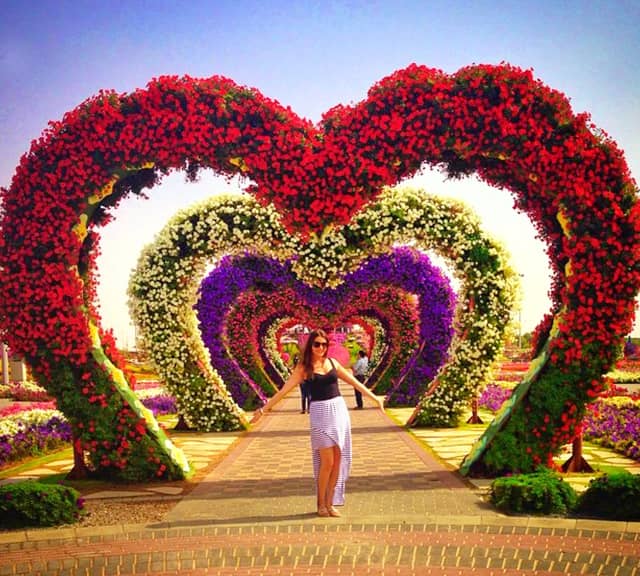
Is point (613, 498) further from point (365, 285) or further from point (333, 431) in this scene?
point (365, 285)

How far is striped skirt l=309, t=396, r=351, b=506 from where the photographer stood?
20.6ft

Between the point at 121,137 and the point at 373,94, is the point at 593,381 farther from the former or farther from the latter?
the point at 121,137

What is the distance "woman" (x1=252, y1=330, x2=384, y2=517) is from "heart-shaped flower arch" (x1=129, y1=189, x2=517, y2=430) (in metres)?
6.33

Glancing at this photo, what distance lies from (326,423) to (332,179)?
267 cm

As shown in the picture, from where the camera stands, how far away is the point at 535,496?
6215 mm

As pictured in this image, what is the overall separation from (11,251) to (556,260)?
5920mm

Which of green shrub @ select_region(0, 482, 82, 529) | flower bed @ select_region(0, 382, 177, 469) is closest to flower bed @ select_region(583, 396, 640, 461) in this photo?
green shrub @ select_region(0, 482, 82, 529)

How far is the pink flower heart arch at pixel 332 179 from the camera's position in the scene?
7598 mm

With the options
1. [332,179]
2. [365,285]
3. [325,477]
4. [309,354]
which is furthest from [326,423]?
[365,285]

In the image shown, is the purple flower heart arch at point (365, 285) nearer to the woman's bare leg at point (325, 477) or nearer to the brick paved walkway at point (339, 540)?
the brick paved walkway at point (339, 540)

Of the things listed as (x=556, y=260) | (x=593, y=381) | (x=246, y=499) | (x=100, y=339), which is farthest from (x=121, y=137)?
(x=593, y=381)

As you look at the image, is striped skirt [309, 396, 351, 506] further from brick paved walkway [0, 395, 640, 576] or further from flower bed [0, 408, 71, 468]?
flower bed [0, 408, 71, 468]

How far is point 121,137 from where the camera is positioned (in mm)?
7809

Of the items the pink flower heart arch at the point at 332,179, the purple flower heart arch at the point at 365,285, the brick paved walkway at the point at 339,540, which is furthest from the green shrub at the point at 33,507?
the purple flower heart arch at the point at 365,285
